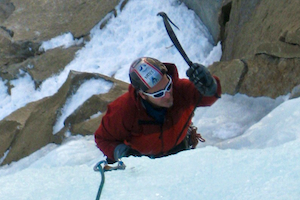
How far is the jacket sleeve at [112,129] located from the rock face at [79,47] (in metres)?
1.92

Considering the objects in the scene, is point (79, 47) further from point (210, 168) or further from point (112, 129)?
point (210, 168)

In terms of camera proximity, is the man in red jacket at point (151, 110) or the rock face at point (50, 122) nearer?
the man in red jacket at point (151, 110)

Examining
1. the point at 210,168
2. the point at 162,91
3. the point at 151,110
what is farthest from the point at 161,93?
the point at 210,168

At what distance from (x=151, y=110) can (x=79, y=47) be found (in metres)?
9.77

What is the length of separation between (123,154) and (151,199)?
1392 mm

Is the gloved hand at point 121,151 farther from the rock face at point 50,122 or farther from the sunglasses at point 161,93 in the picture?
the rock face at point 50,122

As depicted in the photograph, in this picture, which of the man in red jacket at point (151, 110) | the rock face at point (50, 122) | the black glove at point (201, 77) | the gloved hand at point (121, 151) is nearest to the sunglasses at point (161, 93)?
the man in red jacket at point (151, 110)

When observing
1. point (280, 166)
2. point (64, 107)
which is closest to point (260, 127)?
point (280, 166)

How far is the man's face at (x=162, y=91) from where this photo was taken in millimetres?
3035

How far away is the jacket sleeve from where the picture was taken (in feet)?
10.4

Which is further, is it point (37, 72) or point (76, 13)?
point (76, 13)

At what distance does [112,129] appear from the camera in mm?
3248

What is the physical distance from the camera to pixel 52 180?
2092 millimetres

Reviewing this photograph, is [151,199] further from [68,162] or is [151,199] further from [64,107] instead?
[64,107]
